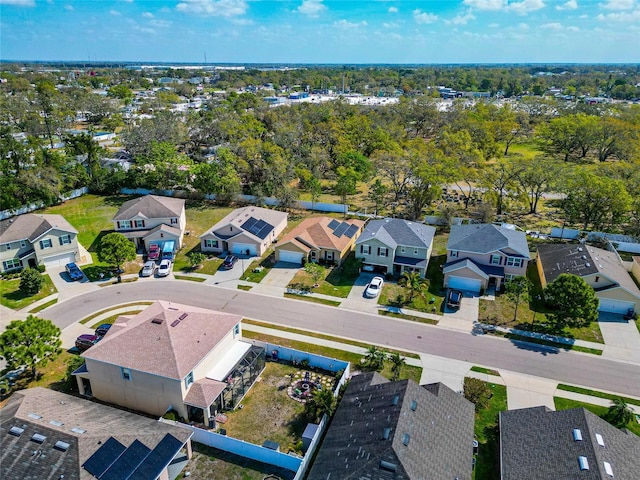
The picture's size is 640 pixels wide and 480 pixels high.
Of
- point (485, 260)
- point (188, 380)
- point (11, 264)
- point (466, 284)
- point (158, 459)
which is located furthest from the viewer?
point (11, 264)

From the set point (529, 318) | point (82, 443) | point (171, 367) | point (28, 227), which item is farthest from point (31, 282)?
point (529, 318)

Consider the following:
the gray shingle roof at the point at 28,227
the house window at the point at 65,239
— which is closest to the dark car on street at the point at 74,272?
the house window at the point at 65,239

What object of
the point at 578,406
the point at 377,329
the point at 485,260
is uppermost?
the point at 485,260

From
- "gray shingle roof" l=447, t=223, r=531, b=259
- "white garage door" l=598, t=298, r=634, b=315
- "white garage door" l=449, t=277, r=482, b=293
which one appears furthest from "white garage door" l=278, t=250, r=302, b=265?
"white garage door" l=598, t=298, r=634, b=315

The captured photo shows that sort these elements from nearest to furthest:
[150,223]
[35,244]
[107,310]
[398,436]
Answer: [398,436], [107,310], [35,244], [150,223]

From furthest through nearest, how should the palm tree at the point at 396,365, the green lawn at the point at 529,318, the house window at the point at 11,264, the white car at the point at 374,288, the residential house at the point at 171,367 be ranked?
the house window at the point at 11,264 < the white car at the point at 374,288 < the green lawn at the point at 529,318 < the palm tree at the point at 396,365 < the residential house at the point at 171,367

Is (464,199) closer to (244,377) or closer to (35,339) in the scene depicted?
(244,377)

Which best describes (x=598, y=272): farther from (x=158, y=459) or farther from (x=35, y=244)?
(x=35, y=244)

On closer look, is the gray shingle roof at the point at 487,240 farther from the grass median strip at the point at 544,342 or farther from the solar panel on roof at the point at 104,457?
the solar panel on roof at the point at 104,457
